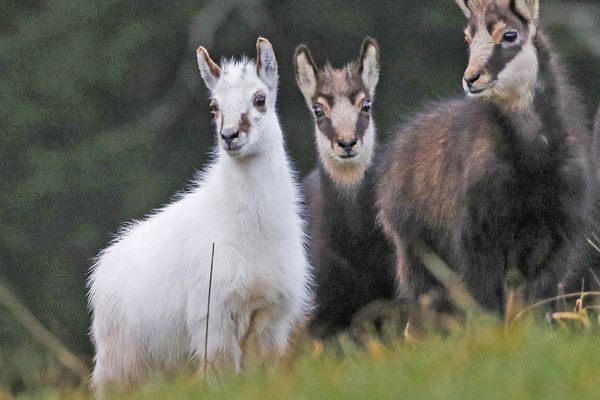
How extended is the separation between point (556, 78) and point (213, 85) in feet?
5.53

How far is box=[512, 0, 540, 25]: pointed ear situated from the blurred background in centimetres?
848

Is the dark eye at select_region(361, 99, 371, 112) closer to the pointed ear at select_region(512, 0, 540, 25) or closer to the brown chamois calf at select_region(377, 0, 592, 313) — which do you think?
the brown chamois calf at select_region(377, 0, 592, 313)

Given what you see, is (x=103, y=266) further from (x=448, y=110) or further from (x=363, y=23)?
(x=363, y=23)

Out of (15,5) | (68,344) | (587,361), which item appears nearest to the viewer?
(587,361)

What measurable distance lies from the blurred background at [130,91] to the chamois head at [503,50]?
8490 mm

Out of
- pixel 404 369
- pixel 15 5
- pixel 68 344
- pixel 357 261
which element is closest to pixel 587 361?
pixel 404 369

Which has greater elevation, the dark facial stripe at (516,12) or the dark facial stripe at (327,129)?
the dark facial stripe at (516,12)

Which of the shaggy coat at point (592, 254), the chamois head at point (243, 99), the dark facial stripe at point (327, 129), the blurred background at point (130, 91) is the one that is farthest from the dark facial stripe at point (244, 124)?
the blurred background at point (130, 91)

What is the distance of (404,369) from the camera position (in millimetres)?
5336

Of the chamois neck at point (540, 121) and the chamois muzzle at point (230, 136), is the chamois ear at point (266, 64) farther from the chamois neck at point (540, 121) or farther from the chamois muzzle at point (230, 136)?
the chamois neck at point (540, 121)

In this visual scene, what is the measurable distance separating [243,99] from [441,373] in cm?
302

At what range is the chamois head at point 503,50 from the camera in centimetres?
813

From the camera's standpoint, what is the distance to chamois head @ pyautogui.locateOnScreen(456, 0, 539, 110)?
813cm

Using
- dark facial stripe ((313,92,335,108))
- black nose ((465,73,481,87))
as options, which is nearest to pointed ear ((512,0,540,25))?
black nose ((465,73,481,87))
